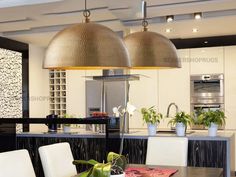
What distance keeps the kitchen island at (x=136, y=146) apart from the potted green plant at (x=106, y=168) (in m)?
1.77

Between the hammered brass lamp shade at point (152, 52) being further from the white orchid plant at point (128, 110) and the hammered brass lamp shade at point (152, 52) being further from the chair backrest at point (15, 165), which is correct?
the chair backrest at point (15, 165)

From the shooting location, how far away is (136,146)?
474 centimetres

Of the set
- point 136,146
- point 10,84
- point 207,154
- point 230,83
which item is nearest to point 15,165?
point 136,146

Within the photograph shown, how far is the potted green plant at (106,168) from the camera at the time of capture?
2.16 m

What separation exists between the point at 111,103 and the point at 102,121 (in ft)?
7.32

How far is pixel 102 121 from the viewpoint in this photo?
14.2ft

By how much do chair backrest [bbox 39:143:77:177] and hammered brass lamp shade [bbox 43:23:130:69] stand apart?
1.20 meters

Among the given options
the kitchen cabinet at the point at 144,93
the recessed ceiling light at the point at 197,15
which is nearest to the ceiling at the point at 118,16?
the recessed ceiling light at the point at 197,15

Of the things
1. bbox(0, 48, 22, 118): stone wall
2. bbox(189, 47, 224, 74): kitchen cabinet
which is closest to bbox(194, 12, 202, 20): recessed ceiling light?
bbox(189, 47, 224, 74): kitchen cabinet

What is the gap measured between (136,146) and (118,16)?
186 cm

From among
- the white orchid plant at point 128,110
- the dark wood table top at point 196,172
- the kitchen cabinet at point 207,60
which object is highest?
the kitchen cabinet at point 207,60

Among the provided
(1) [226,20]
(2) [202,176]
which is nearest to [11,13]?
(1) [226,20]

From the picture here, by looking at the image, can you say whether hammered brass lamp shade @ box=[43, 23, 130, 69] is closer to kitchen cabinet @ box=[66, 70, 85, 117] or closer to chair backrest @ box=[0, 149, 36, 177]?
chair backrest @ box=[0, 149, 36, 177]

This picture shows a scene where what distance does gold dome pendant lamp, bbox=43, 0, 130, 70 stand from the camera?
201 cm
